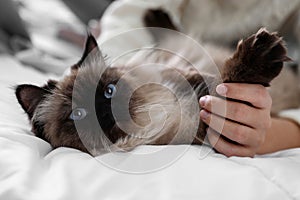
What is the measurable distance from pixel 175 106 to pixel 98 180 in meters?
0.28

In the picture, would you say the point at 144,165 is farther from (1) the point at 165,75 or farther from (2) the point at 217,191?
(1) the point at 165,75

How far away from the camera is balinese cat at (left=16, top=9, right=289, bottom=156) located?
0.78 metres

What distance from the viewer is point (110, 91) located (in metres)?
0.84

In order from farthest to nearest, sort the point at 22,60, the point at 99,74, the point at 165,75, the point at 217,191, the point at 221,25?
the point at 22,60 < the point at 221,25 < the point at 165,75 < the point at 99,74 < the point at 217,191

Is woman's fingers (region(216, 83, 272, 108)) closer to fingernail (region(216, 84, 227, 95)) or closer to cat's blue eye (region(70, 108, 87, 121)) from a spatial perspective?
fingernail (region(216, 84, 227, 95))

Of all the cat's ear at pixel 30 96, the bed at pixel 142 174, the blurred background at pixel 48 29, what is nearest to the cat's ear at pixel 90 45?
the cat's ear at pixel 30 96

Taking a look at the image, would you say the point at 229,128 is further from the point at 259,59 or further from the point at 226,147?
the point at 259,59

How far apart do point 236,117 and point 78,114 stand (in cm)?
31

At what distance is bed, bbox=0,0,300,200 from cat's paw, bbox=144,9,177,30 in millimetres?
794

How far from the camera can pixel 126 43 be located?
4.86 ft

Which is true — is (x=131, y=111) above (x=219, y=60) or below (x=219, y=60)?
below

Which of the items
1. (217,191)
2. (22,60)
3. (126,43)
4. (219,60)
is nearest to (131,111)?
(217,191)

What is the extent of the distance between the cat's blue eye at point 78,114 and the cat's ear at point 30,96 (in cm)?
11

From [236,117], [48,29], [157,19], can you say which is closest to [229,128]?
[236,117]
